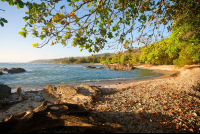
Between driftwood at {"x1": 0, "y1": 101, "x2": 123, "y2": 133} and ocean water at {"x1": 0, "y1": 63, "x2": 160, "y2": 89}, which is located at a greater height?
driftwood at {"x1": 0, "y1": 101, "x2": 123, "y2": 133}

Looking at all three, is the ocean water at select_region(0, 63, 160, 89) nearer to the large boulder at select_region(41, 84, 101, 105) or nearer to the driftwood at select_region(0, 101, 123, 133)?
the large boulder at select_region(41, 84, 101, 105)

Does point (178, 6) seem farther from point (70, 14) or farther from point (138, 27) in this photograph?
point (70, 14)

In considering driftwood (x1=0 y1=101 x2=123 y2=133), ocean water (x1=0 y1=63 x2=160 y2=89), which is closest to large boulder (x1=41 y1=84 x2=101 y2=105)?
driftwood (x1=0 y1=101 x2=123 y2=133)

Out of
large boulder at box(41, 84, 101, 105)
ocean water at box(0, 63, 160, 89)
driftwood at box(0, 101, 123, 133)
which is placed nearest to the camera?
driftwood at box(0, 101, 123, 133)

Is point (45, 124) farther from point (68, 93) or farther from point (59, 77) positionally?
point (59, 77)

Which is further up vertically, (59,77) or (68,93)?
(68,93)

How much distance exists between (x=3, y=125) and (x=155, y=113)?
4676 mm

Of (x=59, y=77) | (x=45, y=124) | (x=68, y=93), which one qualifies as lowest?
(x=59, y=77)

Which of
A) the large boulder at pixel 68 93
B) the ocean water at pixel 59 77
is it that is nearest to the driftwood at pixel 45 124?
the large boulder at pixel 68 93

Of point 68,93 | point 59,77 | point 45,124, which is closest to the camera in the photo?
point 45,124

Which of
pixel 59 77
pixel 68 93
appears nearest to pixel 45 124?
pixel 68 93

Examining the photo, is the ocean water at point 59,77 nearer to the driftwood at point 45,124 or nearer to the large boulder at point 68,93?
the large boulder at point 68,93

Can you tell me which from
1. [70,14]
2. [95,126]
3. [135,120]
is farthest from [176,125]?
[70,14]

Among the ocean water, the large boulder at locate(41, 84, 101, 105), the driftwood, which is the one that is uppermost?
the driftwood
